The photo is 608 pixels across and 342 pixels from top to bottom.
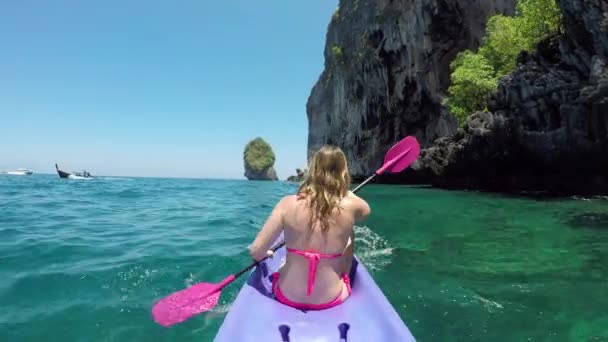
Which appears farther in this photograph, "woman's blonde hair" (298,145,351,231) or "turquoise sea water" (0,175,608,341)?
"turquoise sea water" (0,175,608,341)

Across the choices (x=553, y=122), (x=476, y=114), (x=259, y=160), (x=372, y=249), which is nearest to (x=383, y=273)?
(x=372, y=249)

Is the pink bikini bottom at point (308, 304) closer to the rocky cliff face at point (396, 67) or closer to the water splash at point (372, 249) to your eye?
the water splash at point (372, 249)

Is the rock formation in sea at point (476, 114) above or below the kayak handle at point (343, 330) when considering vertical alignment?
above

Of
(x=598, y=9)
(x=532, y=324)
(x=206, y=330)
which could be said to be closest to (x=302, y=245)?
(x=206, y=330)

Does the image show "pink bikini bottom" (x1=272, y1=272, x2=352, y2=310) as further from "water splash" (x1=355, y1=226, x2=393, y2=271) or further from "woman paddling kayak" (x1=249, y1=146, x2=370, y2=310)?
"water splash" (x1=355, y1=226, x2=393, y2=271)

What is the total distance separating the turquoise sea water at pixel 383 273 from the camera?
412cm

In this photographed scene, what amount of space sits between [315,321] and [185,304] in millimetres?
2018

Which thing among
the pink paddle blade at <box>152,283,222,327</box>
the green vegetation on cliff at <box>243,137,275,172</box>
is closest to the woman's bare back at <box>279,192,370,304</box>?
the pink paddle blade at <box>152,283,222,327</box>

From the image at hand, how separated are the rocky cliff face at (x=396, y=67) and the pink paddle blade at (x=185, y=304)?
3196 cm

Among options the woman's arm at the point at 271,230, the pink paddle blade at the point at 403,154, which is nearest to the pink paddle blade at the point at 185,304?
the woman's arm at the point at 271,230

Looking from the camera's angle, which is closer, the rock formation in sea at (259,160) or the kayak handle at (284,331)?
the kayak handle at (284,331)

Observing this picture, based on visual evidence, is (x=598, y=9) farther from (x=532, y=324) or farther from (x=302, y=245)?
(x=302, y=245)

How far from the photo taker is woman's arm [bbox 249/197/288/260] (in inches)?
114

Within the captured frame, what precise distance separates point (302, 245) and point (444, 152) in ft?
79.9
